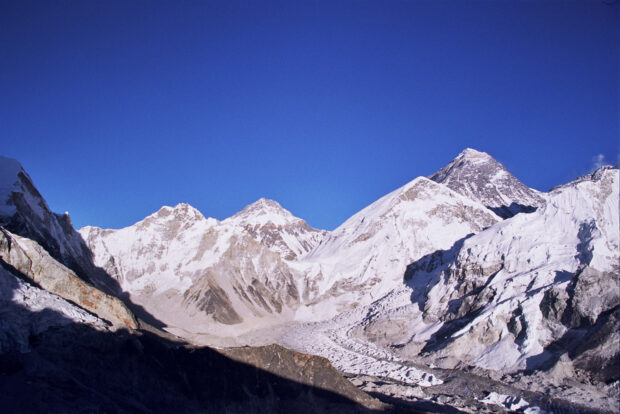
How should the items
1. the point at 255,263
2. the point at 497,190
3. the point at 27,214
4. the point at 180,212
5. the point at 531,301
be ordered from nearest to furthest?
1. the point at 531,301
2. the point at 27,214
3. the point at 255,263
4. the point at 180,212
5. the point at 497,190

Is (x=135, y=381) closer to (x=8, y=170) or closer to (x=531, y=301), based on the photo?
(x=531, y=301)

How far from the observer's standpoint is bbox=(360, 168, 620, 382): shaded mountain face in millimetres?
45312

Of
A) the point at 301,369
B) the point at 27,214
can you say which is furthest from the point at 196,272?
the point at 301,369

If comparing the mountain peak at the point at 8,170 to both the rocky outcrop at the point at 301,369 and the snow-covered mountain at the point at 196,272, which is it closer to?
the snow-covered mountain at the point at 196,272

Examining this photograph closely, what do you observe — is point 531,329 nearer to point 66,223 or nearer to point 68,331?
point 68,331

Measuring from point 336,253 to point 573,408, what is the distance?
8989 cm

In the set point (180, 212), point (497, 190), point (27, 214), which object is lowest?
point (27, 214)

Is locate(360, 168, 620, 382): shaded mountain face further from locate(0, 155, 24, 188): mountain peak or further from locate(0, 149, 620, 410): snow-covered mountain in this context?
locate(0, 155, 24, 188): mountain peak

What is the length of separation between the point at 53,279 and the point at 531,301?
5074 centimetres

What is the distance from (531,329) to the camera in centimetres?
4950

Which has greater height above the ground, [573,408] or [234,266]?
[234,266]

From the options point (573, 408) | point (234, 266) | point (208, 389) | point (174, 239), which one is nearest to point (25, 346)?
point (208, 389)

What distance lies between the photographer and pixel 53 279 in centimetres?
3244

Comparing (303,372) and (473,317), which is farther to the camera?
(473,317)
